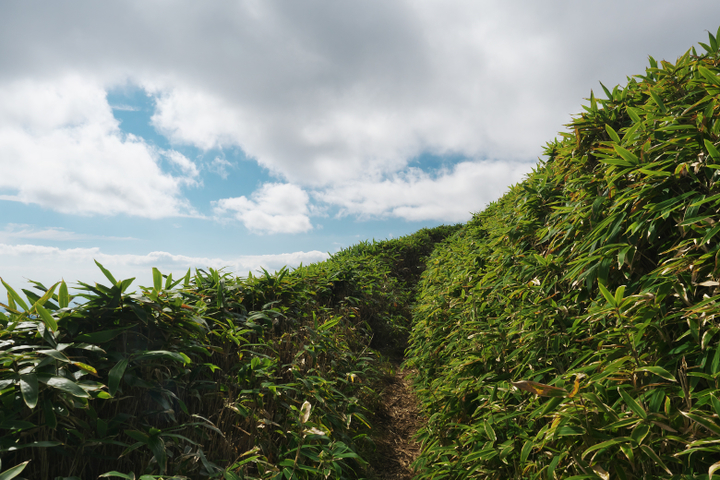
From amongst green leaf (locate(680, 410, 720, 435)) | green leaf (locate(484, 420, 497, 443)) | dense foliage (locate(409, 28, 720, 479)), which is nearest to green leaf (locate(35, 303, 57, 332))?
dense foliage (locate(409, 28, 720, 479))

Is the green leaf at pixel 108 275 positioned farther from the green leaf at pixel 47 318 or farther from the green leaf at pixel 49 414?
the green leaf at pixel 49 414

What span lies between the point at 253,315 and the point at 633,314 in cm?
268

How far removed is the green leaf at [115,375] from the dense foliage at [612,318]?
5.56 ft

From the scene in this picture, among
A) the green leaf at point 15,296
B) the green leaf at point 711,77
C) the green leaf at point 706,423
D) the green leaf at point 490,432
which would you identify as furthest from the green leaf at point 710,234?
the green leaf at point 15,296

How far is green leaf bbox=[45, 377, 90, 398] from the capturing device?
135 cm

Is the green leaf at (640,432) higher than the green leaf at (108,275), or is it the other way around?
the green leaf at (108,275)

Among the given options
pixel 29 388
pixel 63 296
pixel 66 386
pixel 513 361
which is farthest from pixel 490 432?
pixel 63 296

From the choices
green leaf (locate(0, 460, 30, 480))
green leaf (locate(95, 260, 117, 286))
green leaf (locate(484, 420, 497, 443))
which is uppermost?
green leaf (locate(95, 260, 117, 286))

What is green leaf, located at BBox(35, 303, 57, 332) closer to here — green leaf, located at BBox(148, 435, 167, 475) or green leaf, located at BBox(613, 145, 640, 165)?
green leaf, located at BBox(148, 435, 167, 475)

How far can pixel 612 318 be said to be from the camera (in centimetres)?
167

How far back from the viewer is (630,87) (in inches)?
104

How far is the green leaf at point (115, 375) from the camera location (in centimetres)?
149

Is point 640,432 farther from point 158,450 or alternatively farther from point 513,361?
point 158,450

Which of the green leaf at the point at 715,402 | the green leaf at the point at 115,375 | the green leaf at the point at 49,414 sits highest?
the green leaf at the point at 115,375
